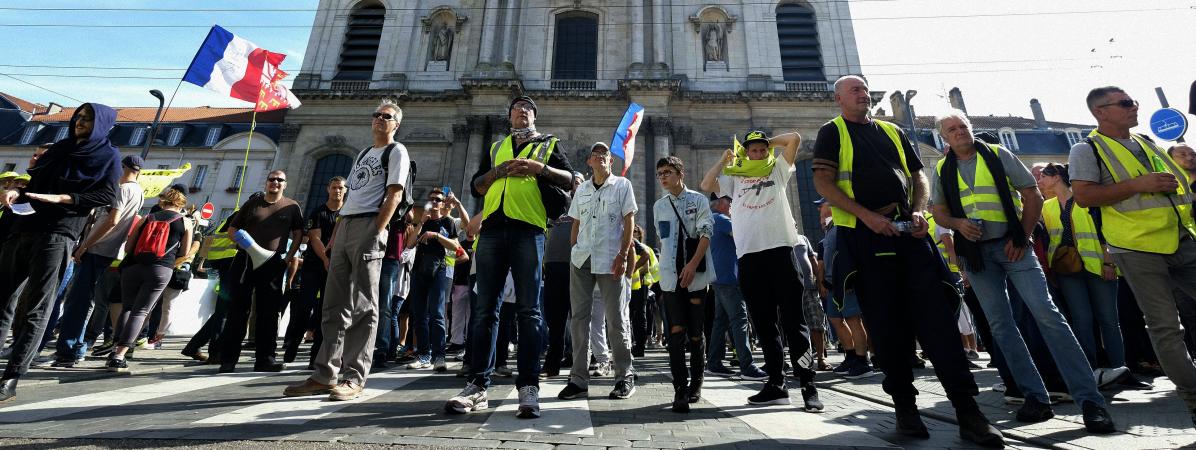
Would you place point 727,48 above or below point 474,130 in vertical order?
above

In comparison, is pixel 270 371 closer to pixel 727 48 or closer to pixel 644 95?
pixel 644 95

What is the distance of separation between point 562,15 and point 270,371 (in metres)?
21.2

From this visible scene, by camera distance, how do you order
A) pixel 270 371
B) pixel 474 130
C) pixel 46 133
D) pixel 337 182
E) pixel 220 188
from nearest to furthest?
pixel 270 371 < pixel 337 182 < pixel 474 130 < pixel 220 188 < pixel 46 133

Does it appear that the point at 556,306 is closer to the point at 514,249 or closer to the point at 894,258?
the point at 514,249

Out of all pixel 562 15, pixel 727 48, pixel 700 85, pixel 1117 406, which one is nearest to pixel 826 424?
pixel 1117 406

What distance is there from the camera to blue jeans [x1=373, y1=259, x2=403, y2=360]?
16.5 feet

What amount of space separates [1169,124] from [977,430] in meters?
11.0

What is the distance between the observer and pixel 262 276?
4.68 metres

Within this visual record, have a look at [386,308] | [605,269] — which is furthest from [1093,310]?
[386,308]

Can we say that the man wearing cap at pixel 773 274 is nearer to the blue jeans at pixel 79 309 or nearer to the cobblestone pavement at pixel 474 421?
the cobblestone pavement at pixel 474 421

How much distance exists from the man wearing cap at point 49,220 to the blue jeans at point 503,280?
260 cm

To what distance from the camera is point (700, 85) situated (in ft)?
68.2

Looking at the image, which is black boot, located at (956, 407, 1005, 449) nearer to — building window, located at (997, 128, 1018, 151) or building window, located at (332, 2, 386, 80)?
building window, located at (332, 2, 386, 80)

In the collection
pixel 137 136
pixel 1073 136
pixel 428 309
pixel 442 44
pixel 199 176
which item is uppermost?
pixel 1073 136
